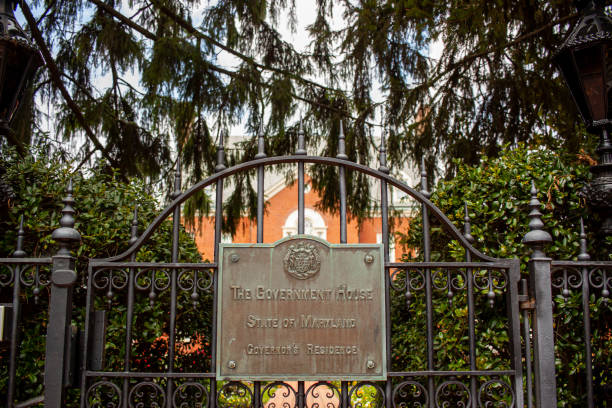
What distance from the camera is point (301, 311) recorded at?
10.4 ft

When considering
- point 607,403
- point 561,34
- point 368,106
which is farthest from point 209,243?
point 607,403

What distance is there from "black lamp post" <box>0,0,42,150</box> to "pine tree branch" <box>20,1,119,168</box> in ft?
6.87

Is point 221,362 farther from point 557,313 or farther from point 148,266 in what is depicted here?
point 557,313

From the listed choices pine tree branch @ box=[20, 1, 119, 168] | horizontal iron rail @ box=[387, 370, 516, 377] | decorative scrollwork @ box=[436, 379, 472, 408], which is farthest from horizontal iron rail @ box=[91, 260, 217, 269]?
pine tree branch @ box=[20, 1, 119, 168]

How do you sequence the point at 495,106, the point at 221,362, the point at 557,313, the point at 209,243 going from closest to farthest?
the point at 221,362, the point at 557,313, the point at 495,106, the point at 209,243

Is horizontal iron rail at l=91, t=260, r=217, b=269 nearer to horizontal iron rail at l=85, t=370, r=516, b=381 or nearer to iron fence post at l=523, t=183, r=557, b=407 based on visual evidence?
horizontal iron rail at l=85, t=370, r=516, b=381

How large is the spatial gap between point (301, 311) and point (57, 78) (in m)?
4.56

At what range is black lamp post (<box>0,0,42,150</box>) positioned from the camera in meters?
3.40

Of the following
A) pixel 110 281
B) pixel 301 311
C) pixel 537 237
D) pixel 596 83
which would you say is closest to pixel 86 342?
pixel 110 281

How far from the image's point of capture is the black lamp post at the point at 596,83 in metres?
3.43

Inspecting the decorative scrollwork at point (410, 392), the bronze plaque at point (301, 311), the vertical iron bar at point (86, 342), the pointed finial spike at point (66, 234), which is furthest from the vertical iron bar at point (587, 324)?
the pointed finial spike at point (66, 234)

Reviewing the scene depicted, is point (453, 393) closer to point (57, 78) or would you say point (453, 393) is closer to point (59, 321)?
point (59, 321)

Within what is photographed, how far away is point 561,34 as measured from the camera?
5477 mm

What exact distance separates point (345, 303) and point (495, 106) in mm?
4046
